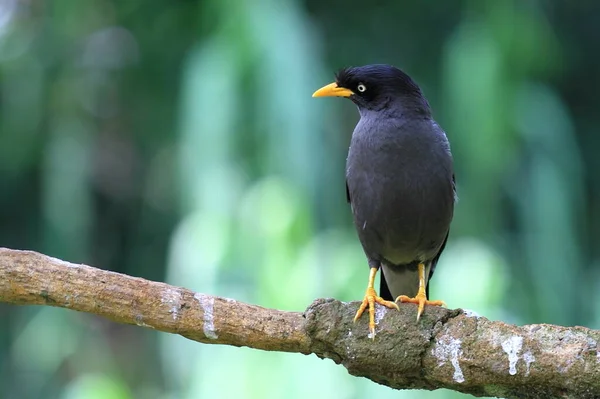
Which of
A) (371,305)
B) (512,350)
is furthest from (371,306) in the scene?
(512,350)

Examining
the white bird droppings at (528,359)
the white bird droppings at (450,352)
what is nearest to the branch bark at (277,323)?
the white bird droppings at (450,352)

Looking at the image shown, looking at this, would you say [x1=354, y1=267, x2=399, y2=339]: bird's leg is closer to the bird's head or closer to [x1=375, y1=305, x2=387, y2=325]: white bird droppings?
[x1=375, y1=305, x2=387, y2=325]: white bird droppings

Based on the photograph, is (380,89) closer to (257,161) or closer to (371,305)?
(371,305)

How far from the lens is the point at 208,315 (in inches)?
141

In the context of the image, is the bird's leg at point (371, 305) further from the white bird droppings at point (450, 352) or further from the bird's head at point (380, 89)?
the bird's head at point (380, 89)

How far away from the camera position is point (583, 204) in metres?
11.0

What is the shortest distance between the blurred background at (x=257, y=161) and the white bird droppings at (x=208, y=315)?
349 cm

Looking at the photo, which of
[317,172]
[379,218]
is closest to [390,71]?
[379,218]

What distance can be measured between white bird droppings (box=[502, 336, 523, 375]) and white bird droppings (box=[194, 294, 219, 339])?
1.02 meters

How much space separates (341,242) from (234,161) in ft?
3.83

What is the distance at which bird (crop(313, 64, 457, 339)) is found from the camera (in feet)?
14.0

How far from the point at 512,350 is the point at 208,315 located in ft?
3.50

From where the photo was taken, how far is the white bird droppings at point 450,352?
135 inches

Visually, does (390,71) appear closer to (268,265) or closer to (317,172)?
(268,265)
